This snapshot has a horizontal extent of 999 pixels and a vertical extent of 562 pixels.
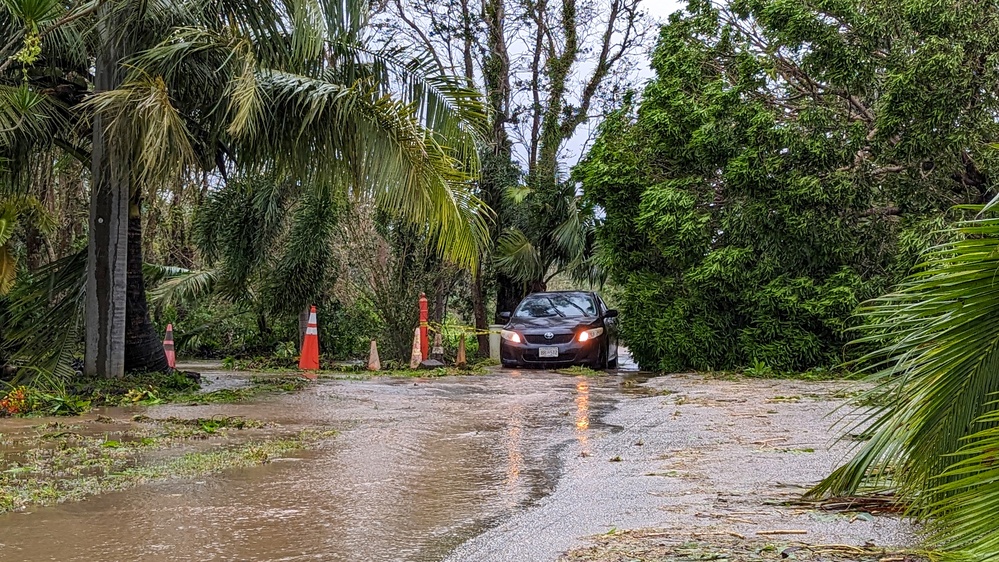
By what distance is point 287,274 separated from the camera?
59.9ft

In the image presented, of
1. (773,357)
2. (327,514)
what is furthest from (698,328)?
(327,514)

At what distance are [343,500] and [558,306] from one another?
12.7 m

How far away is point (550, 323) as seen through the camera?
1641cm

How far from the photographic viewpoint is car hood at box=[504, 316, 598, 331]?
16.2m

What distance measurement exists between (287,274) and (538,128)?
407 inches

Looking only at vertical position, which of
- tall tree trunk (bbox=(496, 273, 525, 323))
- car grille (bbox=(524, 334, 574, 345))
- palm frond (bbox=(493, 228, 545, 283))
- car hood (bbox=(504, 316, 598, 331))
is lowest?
car grille (bbox=(524, 334, 574, 345))

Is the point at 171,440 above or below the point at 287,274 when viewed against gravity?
below

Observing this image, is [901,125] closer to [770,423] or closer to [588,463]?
[770,423]

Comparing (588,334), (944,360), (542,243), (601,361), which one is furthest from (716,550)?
(542,243)

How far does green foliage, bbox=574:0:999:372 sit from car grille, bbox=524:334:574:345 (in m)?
1.19

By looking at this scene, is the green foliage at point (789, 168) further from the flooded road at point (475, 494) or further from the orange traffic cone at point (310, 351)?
the flooded road at point (475, 494)

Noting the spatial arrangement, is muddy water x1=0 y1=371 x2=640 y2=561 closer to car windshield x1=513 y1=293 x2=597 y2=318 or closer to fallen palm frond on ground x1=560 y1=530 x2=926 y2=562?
fallen palm frond on ground x1=560 y1=530 x2=926 y2=562

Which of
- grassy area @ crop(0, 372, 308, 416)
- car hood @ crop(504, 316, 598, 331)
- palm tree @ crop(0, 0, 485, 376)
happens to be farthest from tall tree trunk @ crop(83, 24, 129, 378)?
car hood @ crop(504, 316, 598, 331)

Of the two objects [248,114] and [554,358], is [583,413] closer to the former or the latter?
[248,114]
